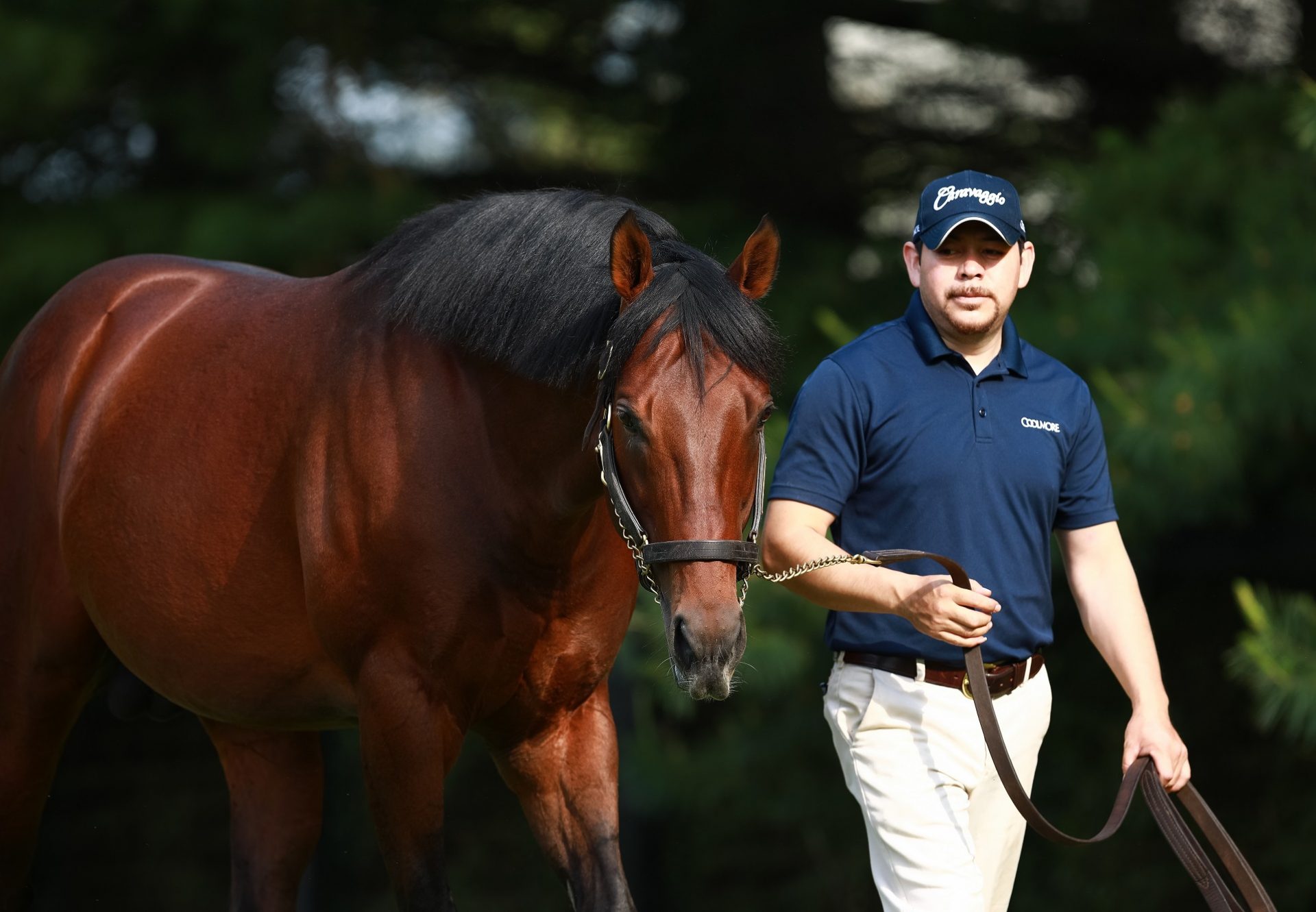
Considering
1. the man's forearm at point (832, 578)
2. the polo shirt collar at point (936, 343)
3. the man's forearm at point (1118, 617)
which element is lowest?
the man's forearm at point (1118, 617)

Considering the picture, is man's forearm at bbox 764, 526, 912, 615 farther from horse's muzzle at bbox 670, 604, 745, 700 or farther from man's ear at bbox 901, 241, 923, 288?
man's ear at bbox 901, 241, 923, 288

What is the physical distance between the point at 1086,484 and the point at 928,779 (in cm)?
65

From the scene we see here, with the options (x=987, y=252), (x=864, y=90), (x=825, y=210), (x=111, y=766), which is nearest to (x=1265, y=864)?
(x=825, y=210)

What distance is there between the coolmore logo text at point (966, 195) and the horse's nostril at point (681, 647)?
91 centimetres

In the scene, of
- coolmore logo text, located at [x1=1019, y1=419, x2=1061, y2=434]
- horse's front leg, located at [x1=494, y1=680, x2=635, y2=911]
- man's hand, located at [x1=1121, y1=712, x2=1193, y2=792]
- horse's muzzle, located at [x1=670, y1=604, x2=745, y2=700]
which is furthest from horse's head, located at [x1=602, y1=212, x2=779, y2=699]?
man's hand, located at [x1=1121, y1=712, x2=1193, y2=792]

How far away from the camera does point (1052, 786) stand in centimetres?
702

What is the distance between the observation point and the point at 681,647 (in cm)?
230

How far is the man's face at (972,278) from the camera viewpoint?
104 inches

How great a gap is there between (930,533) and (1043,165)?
4.27m

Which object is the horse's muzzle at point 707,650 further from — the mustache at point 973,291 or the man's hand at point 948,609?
the mustache at point 973,291

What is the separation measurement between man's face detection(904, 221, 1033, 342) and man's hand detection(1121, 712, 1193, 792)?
74cm

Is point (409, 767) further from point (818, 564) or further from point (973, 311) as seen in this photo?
point (973, 311)

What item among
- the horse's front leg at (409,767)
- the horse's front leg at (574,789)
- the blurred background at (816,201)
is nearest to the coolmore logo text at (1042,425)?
the horse's front leg at (574,789)

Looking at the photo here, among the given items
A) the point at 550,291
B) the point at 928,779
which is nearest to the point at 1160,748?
the point at 928,779
